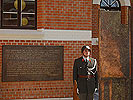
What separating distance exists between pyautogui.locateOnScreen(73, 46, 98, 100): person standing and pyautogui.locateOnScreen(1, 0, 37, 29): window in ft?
8.63

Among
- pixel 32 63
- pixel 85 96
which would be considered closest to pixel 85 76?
pixel 85 96

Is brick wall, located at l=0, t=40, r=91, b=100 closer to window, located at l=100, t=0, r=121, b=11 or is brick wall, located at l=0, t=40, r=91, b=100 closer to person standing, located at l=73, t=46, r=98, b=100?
person standing, located at l=73, t=46, r=98, b=100

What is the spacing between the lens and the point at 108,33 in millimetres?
5637

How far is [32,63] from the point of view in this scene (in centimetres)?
705

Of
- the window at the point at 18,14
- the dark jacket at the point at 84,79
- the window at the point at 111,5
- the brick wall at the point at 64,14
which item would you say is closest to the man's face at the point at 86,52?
the dark jacket at the point at 84,79

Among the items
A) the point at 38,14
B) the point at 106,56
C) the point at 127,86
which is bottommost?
the point at 127,86

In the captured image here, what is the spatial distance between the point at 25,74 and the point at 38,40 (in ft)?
3.99

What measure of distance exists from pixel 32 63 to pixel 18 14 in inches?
70.0

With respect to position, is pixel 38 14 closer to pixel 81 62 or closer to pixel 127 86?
pixel 81 62

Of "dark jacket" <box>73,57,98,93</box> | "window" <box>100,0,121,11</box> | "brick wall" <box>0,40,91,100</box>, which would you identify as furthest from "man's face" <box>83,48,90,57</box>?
"window" <box>100,0,121,11</box>

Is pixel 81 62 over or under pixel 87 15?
under

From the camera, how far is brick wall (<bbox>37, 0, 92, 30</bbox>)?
7207 mm

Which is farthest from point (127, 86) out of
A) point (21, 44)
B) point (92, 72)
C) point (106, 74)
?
point (21, 44)

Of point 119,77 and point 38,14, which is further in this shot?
point 38,14
